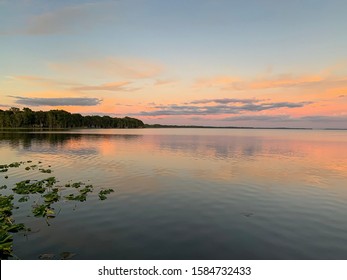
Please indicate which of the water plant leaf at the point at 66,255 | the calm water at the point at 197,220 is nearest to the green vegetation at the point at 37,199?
the water plant leaf at the point at 66,255

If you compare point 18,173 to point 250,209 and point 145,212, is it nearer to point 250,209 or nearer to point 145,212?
point 145,212

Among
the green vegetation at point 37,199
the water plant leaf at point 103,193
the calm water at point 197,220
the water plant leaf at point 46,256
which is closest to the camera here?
the water plant leaf at point 46,256

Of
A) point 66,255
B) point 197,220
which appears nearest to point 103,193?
point 197,220

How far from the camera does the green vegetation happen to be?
14.9 meters

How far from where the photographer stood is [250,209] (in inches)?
896

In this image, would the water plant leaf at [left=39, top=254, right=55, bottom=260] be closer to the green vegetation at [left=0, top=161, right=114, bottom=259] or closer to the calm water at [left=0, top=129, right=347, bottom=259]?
the green vegetation at [left=0, top=161, right=114, bottom=259]

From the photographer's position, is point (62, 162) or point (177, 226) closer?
point (177, 226)

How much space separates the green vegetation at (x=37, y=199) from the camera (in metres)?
14.9

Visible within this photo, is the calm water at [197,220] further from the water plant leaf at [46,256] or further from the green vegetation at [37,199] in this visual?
the green vegetation at [37,199]

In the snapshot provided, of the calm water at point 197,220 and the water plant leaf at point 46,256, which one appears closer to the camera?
the water plant leaf at point 46,256

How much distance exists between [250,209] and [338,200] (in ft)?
33.7

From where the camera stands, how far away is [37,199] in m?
24.5
